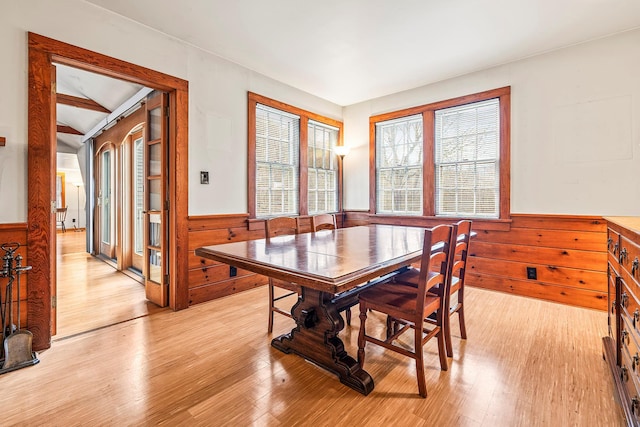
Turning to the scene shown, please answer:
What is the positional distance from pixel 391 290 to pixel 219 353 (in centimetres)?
128

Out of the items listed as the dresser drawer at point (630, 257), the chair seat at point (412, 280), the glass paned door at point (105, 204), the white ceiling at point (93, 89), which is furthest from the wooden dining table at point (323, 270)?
the glass paned door at point (105, 204)

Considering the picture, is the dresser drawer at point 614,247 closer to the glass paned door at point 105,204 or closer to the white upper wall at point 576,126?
the white upper wall at point 576,126

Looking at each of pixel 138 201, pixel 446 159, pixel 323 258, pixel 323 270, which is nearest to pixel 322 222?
pixel 323 258

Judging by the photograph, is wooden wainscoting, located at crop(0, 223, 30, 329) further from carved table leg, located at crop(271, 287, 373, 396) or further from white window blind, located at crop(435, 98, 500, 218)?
white window blind, located at crop(435, 98, 500, 218)

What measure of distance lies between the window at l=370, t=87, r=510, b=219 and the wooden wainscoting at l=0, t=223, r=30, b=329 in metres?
3.86

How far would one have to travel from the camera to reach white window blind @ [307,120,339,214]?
14.7ft

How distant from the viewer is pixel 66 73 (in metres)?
3.78

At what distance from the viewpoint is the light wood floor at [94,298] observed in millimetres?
2619

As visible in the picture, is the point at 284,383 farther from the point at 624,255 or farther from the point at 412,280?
the point at 624,255

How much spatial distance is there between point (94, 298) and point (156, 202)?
4.23 feet

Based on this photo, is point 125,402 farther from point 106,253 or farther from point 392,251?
point 106,253

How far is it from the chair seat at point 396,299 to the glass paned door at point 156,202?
7.13 feet

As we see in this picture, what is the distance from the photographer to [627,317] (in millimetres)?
1437

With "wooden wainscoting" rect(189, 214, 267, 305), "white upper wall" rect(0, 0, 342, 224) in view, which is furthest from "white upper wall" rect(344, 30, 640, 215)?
"wooden wainscoting" rect(189, 214, 267, 305)
